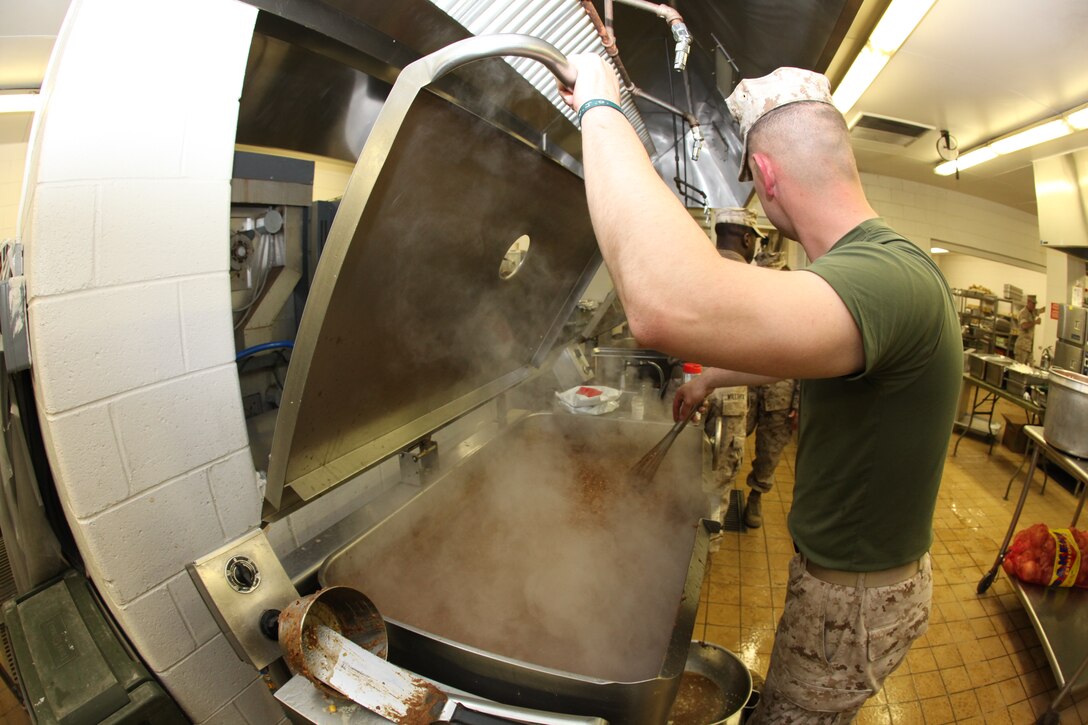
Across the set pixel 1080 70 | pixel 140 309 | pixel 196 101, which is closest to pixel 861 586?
pixel 140 309

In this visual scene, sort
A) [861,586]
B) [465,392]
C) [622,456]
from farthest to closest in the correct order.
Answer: [622,456] < [465,392] < [861,586]

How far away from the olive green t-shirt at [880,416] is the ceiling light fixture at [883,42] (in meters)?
1.50

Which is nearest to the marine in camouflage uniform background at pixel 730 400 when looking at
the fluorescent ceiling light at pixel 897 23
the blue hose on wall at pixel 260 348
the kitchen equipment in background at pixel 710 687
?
the fluorescent ceiling light at pixel 897 23

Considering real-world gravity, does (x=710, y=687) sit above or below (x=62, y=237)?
below

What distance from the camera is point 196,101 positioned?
1.04m

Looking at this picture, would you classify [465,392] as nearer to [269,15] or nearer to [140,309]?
[140,309]

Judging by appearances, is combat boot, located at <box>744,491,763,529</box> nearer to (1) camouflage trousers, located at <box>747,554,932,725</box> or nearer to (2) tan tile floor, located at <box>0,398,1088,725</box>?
(2) tan tile floor, located at <box>0,398,1088,725</box>

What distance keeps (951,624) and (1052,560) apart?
25.7 inches

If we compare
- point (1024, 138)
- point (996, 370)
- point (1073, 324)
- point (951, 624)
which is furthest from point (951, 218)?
point (951, 624)

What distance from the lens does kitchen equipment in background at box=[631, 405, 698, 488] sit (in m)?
1.94

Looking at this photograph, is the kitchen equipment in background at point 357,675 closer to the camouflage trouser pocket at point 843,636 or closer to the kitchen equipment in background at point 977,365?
the camouflage trouser pocket at point 843,636

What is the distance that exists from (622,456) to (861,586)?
1.16 metres

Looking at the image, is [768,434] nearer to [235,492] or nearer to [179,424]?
[235,492]

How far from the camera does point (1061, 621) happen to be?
8.12ft
